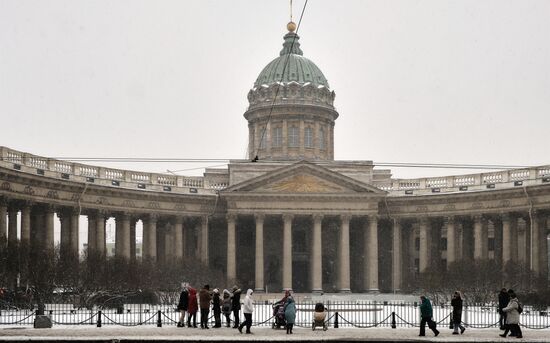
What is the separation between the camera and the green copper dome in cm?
11175

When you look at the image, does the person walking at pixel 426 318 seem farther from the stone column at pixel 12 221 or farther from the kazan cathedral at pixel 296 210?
the stone column at pixel 12 221

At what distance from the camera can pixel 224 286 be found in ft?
277

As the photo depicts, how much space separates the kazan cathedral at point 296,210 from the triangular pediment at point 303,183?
11 cm

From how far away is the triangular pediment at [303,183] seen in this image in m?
94.6

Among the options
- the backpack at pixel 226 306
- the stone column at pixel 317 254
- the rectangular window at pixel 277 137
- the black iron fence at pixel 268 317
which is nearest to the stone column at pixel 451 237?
the stone column at pixel 317 254

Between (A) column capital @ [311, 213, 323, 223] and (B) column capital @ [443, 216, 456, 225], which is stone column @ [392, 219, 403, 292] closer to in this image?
(B) column capital @ [443, 216, 456, 225]

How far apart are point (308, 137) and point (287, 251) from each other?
779 inches

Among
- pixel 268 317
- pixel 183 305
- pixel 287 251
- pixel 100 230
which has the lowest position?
pixel 268 317

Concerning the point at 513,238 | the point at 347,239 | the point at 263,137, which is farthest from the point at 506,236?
the point at 263,137

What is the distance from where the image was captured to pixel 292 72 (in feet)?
369

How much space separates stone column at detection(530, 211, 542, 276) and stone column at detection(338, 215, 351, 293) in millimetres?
18516

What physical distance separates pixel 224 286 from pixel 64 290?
23142 millimetres

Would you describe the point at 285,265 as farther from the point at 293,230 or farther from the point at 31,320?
the point at 31,320

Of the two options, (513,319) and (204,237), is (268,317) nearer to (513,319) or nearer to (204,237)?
(513,319)
